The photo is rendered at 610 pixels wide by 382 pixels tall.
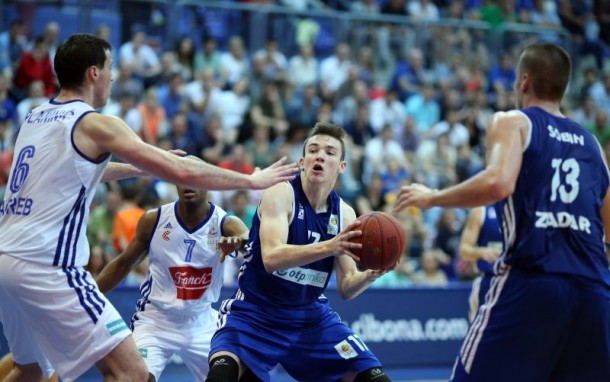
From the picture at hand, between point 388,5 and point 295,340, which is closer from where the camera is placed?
point 295,340

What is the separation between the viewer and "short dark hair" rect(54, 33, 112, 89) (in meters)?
5.31

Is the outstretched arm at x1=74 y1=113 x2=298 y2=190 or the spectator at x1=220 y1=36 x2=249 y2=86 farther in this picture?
the spectator at x1=220 y1=36 x2=249 y2=86

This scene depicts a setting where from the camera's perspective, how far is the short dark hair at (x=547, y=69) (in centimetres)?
500

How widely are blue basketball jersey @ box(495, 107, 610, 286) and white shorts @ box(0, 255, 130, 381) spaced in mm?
2146

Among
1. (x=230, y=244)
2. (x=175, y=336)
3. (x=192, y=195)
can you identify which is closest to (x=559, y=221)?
(x=230, y=244)

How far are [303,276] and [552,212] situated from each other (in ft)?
6.34

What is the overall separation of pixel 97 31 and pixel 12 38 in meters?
1.21

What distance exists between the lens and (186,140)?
534 inches

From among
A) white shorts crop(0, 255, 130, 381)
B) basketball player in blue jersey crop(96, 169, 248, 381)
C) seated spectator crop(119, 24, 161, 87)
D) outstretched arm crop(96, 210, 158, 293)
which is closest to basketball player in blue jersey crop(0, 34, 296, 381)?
white shorts crop(0, 255, 130, 381)

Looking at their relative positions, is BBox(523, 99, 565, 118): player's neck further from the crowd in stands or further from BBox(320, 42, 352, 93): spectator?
BBox(320, 42, 352, 93): spectator

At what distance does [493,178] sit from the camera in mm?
4668

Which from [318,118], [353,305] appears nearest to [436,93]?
[318,118]

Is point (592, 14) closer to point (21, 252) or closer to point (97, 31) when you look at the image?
point (97, 31)

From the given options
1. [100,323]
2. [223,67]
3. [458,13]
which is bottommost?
[100,323]
